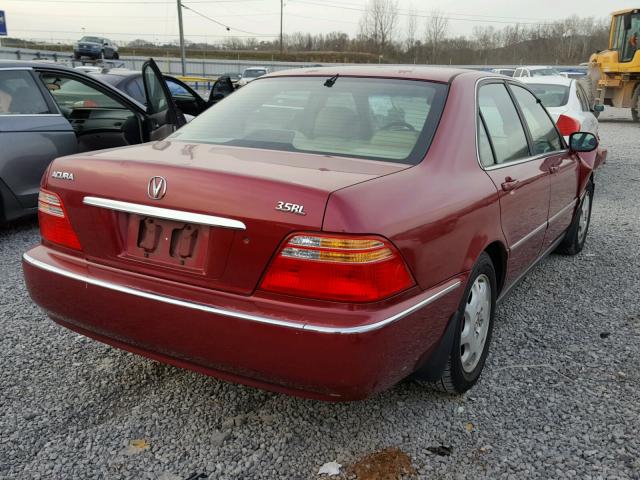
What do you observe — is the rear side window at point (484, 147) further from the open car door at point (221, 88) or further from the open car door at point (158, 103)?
the open car door at point (221, 88)

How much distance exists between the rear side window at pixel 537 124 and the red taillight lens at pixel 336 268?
208 cm

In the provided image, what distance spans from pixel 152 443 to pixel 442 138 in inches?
71.1

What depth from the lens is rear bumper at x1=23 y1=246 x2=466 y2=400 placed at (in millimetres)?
1969

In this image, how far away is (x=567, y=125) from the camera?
791 cm

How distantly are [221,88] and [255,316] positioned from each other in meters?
6.85

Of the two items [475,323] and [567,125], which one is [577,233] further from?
[567,125]

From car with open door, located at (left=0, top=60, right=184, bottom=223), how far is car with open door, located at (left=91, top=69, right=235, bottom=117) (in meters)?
0.96

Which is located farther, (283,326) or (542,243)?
(542,243)

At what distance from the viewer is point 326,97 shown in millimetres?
2973

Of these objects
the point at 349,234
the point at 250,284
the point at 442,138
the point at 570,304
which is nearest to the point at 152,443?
the point at 250,284

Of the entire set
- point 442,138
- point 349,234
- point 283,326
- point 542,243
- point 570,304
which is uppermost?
point 442,138

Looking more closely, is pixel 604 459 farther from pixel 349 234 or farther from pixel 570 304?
Answer: pixel 570 304

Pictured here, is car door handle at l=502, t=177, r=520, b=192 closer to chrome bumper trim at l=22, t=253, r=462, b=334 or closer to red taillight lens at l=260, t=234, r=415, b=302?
chrome bumper trim at l=22, t=253, r=462, b=334

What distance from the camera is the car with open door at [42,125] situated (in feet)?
17.0
